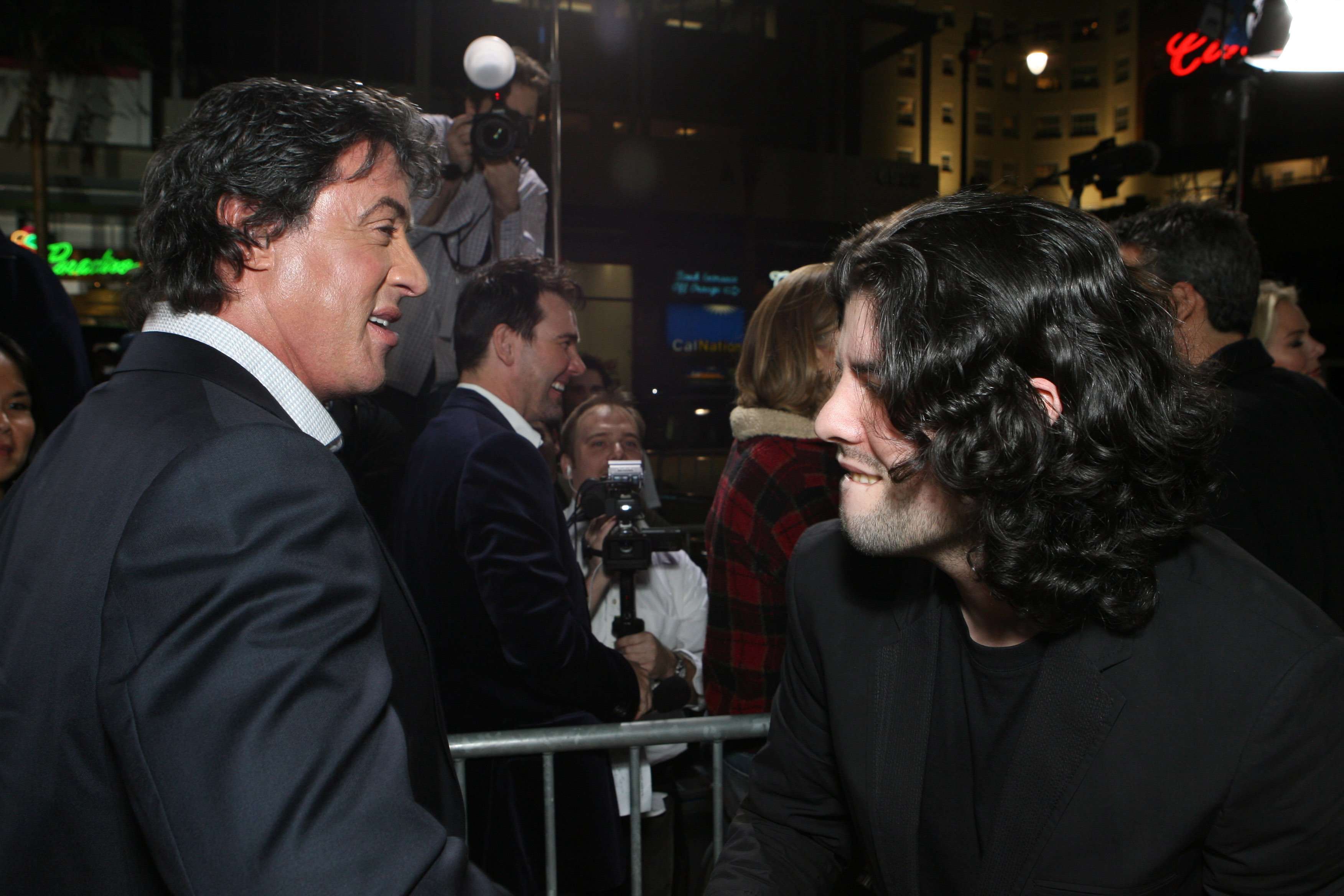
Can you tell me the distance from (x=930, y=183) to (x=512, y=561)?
23259 mm

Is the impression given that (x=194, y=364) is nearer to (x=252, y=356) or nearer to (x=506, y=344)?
(x=252, y=356)

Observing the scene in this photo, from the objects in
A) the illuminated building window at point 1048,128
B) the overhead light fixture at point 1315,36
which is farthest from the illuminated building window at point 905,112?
the overhead light fixture at point 1315,36

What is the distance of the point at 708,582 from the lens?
2574 mm

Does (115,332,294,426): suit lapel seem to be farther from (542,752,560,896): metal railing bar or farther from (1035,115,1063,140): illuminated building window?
(1035,115,1063,140): illuminated building window

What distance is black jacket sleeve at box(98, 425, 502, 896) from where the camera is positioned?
0.89 meters

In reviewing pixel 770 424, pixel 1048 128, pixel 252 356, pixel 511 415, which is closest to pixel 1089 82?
pixel 1048 128

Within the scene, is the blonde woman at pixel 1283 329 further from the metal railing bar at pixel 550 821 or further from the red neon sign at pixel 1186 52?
the red neon sign at pixel 1186 52

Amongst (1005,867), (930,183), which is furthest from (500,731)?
(930,183)

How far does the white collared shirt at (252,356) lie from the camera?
1.22 m

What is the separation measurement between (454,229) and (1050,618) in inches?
121

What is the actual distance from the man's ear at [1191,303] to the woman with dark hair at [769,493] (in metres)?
1.17

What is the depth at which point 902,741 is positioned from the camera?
4.95 feet

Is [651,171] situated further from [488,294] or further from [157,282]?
[157,282]

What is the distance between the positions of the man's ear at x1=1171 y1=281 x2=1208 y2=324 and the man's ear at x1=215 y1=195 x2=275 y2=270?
8.72ft
